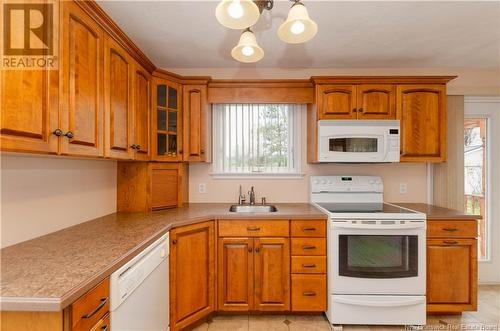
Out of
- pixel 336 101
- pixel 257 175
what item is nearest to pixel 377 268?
pixel 257 175

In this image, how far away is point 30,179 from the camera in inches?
55.0

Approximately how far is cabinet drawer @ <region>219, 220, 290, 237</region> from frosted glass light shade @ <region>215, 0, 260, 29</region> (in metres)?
1.48

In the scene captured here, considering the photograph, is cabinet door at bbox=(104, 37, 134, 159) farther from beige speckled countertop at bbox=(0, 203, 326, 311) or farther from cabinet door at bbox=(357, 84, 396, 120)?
cabinet door at bbox=(357, 84, 396, 120)

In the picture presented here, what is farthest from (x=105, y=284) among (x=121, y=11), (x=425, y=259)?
(x=425, y=259)

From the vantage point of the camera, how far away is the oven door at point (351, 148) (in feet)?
7.72

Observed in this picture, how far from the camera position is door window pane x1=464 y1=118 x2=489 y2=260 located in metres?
2.81

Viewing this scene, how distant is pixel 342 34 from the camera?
2.03m

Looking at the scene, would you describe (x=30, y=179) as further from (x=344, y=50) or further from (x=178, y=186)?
(x=344, y=50)

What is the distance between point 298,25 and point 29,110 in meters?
1.25

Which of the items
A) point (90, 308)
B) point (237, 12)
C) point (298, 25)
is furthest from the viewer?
point (298, 25)

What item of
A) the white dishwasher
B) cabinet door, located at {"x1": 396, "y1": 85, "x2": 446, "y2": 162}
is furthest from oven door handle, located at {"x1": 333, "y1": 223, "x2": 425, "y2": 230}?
the white dishwasher

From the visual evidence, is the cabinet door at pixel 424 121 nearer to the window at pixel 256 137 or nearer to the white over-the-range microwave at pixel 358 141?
the white over-the-range microwave at pixel 358 141

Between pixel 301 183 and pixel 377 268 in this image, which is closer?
pixel 377 268

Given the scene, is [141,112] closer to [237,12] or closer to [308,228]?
[237,12]
